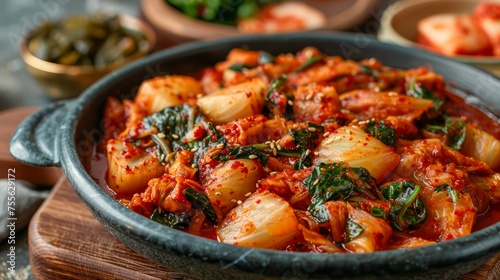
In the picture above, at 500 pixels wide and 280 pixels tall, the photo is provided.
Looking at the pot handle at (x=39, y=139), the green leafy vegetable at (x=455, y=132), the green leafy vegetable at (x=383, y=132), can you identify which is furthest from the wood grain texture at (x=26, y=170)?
the green leafy vegetable at (x=455, y=132)

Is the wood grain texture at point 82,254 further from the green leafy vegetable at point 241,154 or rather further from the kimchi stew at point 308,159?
the green leafy vegetable at point 241,154

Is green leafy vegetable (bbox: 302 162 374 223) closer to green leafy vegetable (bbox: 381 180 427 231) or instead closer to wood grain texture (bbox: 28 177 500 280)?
green leafy vegetable (bbox: 381 180 427 231)

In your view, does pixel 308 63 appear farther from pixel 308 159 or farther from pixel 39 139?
pixel 39 139

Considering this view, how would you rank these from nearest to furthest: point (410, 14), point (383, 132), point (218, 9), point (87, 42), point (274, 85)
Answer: point (383, 132)
point (274, 85)
point (87, 42)
point (410, 14)
point (218, 9)

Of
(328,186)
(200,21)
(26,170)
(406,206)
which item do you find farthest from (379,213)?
(200,21)

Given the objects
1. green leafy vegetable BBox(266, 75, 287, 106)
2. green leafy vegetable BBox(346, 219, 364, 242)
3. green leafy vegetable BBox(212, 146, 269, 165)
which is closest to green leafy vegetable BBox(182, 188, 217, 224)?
green leafy vegetable BBox(212, 146, 269, 165)

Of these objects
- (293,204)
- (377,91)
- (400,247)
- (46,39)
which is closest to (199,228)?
(293,204)

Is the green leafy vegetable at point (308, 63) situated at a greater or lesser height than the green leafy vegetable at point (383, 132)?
lesser
